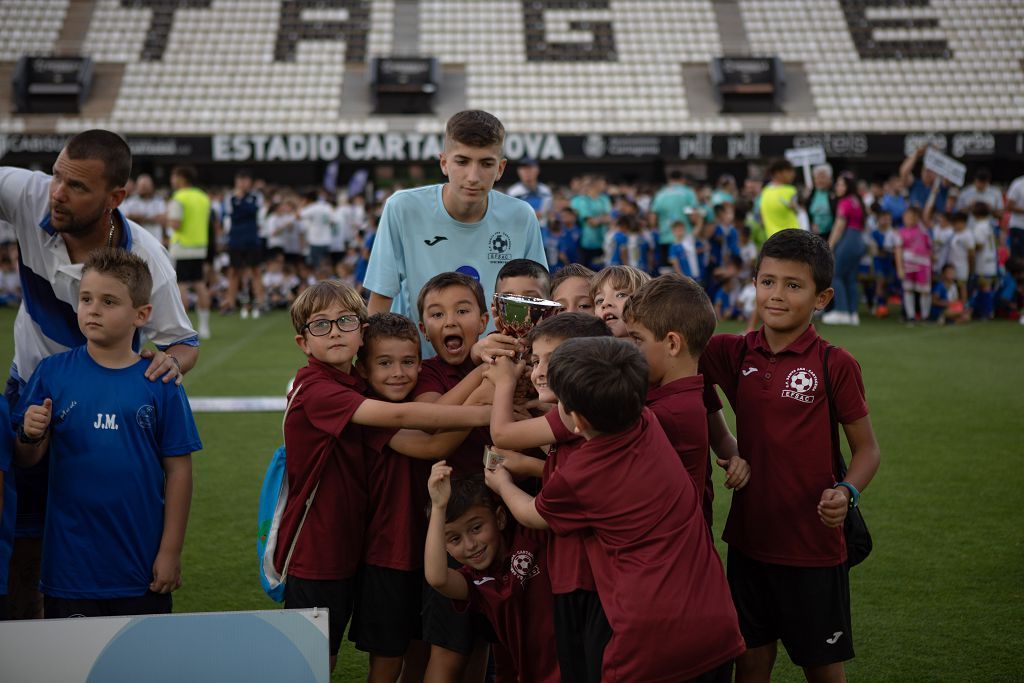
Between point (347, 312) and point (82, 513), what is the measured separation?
982mm

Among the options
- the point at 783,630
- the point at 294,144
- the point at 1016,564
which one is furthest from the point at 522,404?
the point at 294,144

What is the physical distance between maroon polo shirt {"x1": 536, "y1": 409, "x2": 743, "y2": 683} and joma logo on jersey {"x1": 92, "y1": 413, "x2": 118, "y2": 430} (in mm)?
1369

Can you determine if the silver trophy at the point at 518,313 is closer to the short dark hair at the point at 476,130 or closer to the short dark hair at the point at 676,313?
the short dark hair at the point at 676,313

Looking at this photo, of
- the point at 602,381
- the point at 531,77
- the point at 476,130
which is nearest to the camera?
the point at 602,381

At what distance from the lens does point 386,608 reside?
3057 millimetres

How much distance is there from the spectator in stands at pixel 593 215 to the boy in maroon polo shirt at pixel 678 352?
1250 centimetres

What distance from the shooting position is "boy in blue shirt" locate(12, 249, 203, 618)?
2.96 metres

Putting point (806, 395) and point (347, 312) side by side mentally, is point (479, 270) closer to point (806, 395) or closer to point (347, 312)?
point (347, 312)

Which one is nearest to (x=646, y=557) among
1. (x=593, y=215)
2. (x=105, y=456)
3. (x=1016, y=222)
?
(x=105, y=456)

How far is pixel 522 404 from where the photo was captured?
2893 mm

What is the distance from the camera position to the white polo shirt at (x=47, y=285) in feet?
11.1

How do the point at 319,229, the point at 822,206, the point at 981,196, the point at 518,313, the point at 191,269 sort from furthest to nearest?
the point at 319,229 < the point at 981,196 < the point at 822,206 < the point at 191,269 < the point at 518,313

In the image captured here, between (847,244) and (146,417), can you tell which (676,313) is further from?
(847,244)

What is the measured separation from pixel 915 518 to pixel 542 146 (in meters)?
18.4
